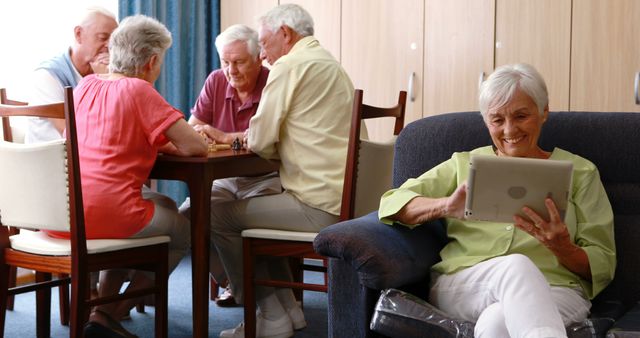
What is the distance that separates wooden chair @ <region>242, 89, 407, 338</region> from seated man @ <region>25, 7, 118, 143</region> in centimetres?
97

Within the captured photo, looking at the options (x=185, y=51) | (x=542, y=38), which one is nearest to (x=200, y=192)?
(x=542, y=38)

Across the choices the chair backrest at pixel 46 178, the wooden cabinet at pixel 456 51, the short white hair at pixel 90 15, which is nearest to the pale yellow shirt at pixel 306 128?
the chair backrest at pixel 46 178

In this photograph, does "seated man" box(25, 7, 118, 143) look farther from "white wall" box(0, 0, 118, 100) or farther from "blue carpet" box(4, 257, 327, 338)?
"white wall" box(0, 0, 118, 100)

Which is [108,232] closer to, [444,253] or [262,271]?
[262,271]

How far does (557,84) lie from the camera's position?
13.0ft

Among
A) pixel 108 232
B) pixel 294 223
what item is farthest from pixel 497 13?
pixel 108 232

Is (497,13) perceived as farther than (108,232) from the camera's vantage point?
Yes

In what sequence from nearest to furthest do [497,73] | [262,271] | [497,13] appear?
1. [497,73]
2. [262,271]
3. [497,13]

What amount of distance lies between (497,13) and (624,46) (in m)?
0.61

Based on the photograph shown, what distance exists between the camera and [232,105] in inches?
145

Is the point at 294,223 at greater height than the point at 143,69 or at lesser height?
lesser

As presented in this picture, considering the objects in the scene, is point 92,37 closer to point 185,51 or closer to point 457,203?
point 185,51

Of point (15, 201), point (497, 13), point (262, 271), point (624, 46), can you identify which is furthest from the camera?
point (497, 13)

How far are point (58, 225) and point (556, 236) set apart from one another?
148 cm
